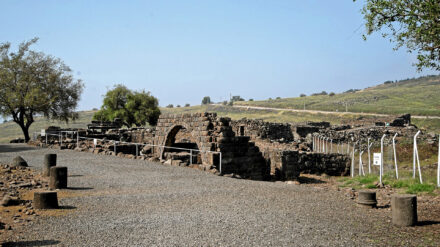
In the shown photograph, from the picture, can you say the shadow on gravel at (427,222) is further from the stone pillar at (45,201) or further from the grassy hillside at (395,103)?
the grassy hillside at (395,103)

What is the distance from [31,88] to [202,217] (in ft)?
109

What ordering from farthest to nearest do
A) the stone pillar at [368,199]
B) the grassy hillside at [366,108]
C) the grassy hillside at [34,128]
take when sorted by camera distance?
1. the grassy hillside at [34,128]
2. the grassy hillside at [366,108]
3. the stone pillar at [368,199]

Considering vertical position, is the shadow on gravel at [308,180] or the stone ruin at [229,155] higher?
the stone ruin at [229,155]

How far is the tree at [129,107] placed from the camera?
61.3 metres

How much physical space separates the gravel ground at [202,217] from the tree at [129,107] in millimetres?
46622

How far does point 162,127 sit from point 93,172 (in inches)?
335

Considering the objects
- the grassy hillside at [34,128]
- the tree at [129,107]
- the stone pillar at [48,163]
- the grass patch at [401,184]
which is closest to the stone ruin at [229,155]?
the grass patch at [401,184]

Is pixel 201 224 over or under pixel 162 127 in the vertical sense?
under

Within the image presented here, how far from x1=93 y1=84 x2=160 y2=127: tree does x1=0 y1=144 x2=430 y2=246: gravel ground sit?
153ft

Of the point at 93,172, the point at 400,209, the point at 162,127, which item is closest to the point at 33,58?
the point at 162,127

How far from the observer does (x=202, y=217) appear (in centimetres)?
971

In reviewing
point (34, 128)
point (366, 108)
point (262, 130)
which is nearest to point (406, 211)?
point (262, 130)

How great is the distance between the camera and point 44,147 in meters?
30.2

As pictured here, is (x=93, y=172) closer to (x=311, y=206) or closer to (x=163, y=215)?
(x=163, y=215)
